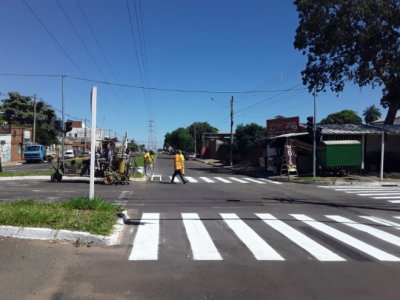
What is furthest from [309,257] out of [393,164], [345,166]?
[393,164]

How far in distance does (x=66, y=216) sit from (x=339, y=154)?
81.8 feet

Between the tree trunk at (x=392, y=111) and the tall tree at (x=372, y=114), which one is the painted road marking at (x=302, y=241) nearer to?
the tree trunk at (x=392, y=111)

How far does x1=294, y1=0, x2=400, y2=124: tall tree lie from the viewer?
3330 cm

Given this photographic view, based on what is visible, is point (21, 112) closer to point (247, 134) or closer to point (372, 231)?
point (247, 134)

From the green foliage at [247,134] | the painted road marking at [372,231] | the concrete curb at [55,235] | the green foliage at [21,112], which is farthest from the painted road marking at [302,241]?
the green foliage at [21,112]

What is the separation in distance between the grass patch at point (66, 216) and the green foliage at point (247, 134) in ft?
197

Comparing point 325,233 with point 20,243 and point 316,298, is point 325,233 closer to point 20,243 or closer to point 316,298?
point 316,298

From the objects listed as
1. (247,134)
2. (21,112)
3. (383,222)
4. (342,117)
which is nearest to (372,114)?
(342,117)

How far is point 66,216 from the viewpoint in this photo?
31.9 ft

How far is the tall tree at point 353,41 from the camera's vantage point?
33300 millimetres

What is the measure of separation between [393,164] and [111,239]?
3064 cm

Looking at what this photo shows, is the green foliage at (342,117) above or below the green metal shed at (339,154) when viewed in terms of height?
above

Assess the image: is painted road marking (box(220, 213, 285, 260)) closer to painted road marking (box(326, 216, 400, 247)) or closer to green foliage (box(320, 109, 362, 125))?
painted road marking (box(326, 216, 400, 247))

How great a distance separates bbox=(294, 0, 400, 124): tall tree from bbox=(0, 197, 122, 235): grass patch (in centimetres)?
2732
